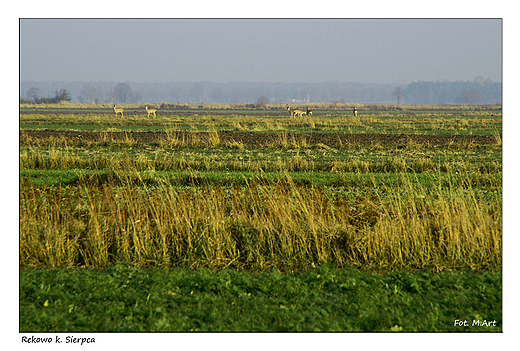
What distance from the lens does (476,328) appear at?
188 inches

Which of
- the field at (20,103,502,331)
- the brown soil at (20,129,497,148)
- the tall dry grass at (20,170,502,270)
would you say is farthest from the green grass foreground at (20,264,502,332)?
the brown soil at (20,129,497,148)

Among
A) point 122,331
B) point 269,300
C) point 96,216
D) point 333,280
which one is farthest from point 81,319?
point 333,280

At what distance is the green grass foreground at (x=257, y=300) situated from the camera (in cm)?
477

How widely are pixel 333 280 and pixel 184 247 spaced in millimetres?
2467

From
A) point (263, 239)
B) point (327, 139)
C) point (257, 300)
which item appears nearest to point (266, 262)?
point (263, 239)

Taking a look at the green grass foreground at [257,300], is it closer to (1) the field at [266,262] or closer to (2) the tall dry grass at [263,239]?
(1) the field at [266,262]

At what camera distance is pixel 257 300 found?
5.38 meters

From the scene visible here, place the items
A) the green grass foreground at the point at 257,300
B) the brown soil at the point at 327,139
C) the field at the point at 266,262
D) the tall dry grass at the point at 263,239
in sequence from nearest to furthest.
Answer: the green grass foreground at the point at 257,300 < the field at the point at 266,262 < the tall dry grass at the point at 263,239 < the brown soil at the point at 327,139

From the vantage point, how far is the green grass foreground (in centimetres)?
477

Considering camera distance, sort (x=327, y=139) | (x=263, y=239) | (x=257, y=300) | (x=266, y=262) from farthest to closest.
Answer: (x=327, y=139) → (x=263, y=239) → (x=266, y=262) → (x=257, y=300)

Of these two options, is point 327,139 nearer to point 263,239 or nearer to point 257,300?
point 263,239

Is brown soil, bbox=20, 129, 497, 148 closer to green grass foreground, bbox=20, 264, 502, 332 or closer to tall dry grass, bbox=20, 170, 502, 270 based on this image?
tall dry grass, bbox=20, 170, 502, 270

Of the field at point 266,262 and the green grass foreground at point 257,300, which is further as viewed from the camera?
the field at point 266,262

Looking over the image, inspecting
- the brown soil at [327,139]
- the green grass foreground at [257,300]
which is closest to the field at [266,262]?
the green grass foreground at [257,300]
